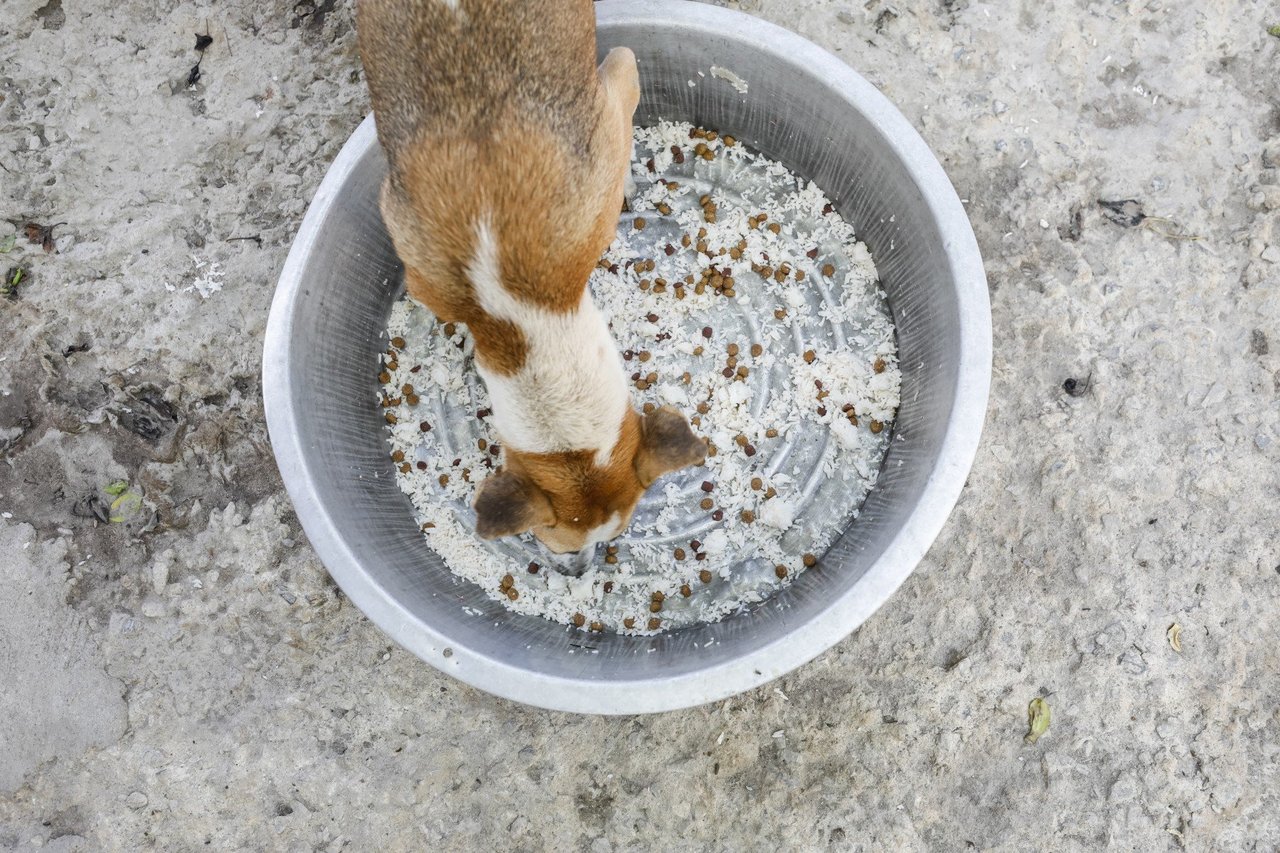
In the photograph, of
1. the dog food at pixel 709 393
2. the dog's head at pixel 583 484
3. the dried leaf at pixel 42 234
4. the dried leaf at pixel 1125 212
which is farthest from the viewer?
the dried leaf at pixel 42 234

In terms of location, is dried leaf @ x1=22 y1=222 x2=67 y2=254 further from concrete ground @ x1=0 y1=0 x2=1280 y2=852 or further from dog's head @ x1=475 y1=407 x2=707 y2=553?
dog's head @ x1=475 y1=407 x2=707 y2=553

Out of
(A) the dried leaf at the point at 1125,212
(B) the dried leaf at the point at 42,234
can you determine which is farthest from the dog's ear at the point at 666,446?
(B) the dried leaf at the point at 42,234

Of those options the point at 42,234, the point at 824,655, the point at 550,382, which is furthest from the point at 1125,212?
the point at 42,234

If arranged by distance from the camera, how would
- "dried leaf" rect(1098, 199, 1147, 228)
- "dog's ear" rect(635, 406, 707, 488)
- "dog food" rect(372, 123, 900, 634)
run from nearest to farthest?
1. "dog's ear" rect(635, 406, 707, 488)
2. "dog food" rect(372, 123, 900, 634)
3. "dried leaf" rect(1098, 199, 1147, 228)

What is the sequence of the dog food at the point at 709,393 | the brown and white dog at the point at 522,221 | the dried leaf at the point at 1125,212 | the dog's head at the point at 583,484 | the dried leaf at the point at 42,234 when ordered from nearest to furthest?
the brown and white dog at the point at 522,221
the dog's head at the point at 583,484
the dog food at the point at 709,393
the dried leaf at the point at 1125,212
the dried leaf at the point at 42,234

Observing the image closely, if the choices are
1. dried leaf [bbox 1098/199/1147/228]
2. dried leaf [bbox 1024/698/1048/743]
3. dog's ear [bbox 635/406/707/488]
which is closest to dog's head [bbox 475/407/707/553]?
dog's ear [bbox 635/406/707/488]

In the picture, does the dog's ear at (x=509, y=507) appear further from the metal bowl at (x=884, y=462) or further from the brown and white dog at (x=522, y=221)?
the metal bowl at (x=884, y=462)

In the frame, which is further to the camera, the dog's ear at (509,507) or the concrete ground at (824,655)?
the concrete ground at (824,655)

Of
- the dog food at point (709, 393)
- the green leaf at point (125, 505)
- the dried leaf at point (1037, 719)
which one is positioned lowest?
the dried leaf at point (1037, 719)

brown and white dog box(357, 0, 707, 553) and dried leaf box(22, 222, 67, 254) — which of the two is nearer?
brown and white dog box(357, 0, 707, 553)
